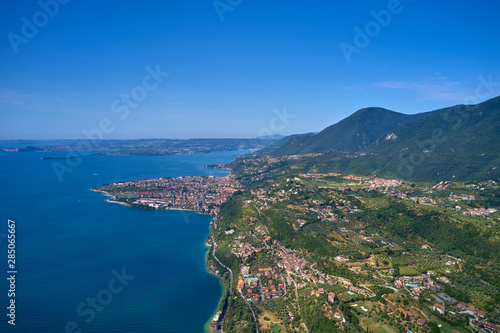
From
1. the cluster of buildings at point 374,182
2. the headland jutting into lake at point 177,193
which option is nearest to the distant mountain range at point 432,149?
the cluster of buildings at point 374,182

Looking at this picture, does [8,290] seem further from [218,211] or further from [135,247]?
[218,211]

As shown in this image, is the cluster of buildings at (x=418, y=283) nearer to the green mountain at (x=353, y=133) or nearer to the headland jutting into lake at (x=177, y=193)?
the headland jutting into lake at (x=177, y=193)

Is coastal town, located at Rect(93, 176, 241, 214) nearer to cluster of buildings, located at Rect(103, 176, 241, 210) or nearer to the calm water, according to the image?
cluster of buildings, located at Rect(103, 176, 241, 210)

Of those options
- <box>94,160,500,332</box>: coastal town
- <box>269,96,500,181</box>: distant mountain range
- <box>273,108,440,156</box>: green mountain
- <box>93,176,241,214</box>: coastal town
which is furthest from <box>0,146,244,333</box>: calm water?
<box>273,108,440,156</box>: green mountain

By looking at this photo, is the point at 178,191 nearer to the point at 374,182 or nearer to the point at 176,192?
the point at 176,192

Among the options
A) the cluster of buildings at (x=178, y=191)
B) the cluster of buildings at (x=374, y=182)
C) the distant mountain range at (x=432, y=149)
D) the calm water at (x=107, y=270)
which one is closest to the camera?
the calm water at (x=107, y=270)

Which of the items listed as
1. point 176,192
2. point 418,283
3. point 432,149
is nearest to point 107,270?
point 418,283
